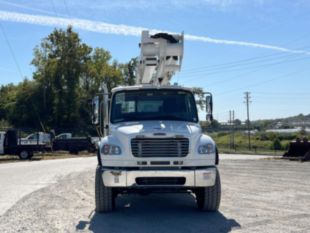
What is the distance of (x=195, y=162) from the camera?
10328mm

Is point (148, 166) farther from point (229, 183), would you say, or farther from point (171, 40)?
point (229, 183)

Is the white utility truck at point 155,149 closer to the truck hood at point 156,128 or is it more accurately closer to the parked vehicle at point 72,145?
the truck hood at point 156,128

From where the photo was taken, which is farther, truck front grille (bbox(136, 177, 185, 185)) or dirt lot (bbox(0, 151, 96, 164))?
dirt lot (bbox(0, 151, 96, 164))

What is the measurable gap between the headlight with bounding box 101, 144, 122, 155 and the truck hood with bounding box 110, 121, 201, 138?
35cm

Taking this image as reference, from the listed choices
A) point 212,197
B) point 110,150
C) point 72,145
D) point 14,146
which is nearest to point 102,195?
point 110,150

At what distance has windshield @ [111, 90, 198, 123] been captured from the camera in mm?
11773

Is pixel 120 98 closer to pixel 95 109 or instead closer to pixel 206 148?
pixel 95 109

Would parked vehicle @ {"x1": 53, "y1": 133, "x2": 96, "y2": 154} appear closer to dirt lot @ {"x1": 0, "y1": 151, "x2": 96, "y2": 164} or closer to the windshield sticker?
dirt lot @ {"x1": 0, "y1": 151, "x2": 96, "y2": 164}

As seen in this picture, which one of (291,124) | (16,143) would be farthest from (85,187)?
(291,124)

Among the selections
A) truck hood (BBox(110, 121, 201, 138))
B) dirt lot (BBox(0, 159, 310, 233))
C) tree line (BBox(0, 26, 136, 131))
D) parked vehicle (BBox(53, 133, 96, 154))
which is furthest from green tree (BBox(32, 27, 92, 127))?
truck hood (BBox(110, 121, 201, 138))

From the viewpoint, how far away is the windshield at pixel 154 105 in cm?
1177

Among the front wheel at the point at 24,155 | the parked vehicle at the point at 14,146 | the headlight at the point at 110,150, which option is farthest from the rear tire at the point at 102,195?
the front wheel at the point at 24,155

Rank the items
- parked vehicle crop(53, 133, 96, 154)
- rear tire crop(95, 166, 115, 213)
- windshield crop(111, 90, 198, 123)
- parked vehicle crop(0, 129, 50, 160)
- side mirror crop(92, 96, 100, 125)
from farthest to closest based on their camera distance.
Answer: parked vehicle crop(53, 133, 96, 154) < parked vehicle crop(0, 129, 50, 160) < side mirror crop(92, 96, 100, 125) < windshield crop(111, 90, 198, 123) < rear tire crop(95, 166, 115, 213)

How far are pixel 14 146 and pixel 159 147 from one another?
102 feet
